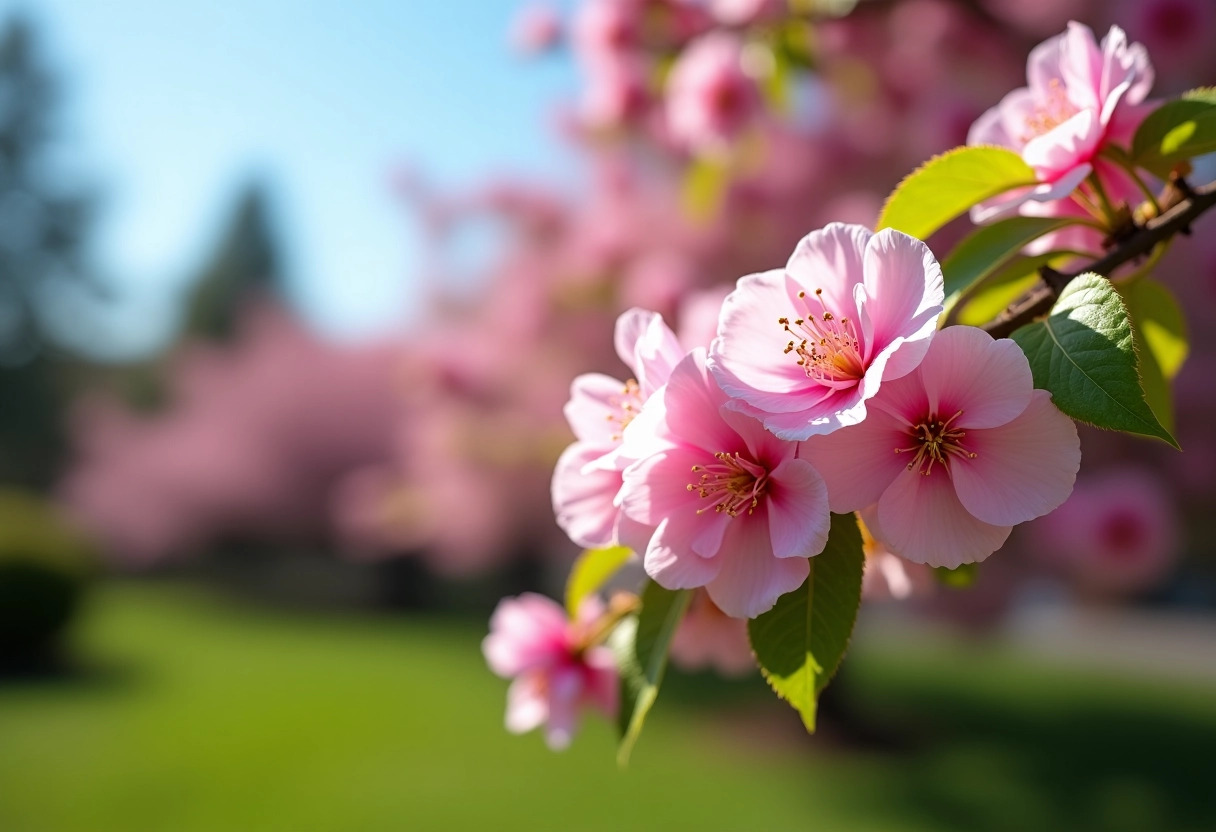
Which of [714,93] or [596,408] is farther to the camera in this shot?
[714,93]

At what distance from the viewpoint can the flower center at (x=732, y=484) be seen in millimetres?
Answer: 484

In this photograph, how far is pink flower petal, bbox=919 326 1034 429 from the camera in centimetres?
44

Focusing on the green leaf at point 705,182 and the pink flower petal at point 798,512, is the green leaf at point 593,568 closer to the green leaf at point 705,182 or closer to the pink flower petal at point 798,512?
the pink flower petal at point 798,512

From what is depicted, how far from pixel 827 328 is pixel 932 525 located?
0.35 ft

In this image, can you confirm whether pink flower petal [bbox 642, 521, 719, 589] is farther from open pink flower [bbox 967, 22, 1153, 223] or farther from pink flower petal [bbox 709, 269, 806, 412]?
open pink flower [bbox 967, 22, 1153, 223]

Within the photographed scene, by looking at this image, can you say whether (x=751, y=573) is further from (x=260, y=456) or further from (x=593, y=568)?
(x=260, y=456)

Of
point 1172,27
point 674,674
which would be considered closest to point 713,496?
point 1172,27

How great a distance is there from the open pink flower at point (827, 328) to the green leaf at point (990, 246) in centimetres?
14

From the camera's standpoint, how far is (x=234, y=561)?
12578 millimetres

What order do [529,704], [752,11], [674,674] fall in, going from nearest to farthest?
[529,704] → [752,11] → [674,674]

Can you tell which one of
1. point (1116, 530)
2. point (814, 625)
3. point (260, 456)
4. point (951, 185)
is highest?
point (260, 456)

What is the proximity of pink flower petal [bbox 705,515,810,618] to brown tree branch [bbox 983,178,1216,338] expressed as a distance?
17cm

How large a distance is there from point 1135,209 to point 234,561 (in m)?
13.1

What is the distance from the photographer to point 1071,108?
636mm
